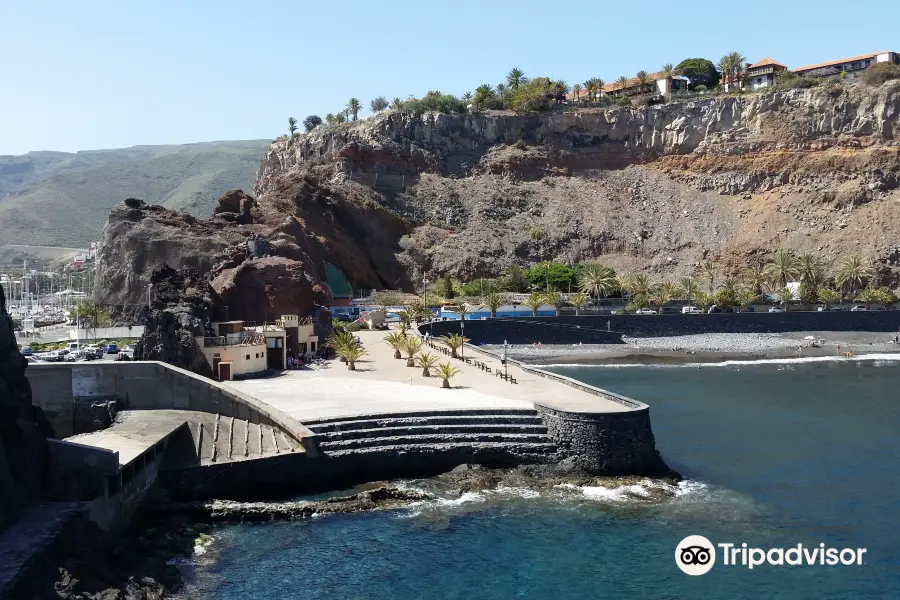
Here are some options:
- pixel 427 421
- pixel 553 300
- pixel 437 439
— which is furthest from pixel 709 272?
pixel 437 439

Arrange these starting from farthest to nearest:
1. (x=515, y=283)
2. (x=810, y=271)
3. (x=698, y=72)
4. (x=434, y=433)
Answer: (x=698, y=72), (x=515, y=283), (x=810, y=271), (x=434, y=433)

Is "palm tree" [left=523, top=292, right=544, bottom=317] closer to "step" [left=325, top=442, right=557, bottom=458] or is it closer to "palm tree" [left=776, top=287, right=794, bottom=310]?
"palm tree" [left=776, top=287, right=794, bottom=310]

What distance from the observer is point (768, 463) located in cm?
3042

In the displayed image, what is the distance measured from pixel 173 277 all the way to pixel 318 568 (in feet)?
74.0

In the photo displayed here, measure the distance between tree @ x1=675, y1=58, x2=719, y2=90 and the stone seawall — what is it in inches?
2189

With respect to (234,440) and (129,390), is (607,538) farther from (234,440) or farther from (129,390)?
(129,390)

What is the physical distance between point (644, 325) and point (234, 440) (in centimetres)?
4999

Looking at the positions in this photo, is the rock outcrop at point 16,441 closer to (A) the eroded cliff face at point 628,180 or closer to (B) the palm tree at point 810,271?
(A) the eroded cliff face at point 628,180

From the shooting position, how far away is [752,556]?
21156mm

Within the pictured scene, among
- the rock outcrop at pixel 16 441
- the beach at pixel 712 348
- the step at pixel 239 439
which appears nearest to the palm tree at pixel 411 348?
the beach at pixel 712 348

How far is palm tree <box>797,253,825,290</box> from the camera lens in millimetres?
82250

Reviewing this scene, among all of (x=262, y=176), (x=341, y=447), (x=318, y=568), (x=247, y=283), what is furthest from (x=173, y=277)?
(x=262, y=176)

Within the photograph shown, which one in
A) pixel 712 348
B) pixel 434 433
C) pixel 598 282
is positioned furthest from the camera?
pixel 598 282

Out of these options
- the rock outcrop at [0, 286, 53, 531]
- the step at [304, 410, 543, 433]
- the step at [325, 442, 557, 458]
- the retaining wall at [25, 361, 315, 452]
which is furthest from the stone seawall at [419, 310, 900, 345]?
the rock outcrop at [0, 286, 53, 531]
